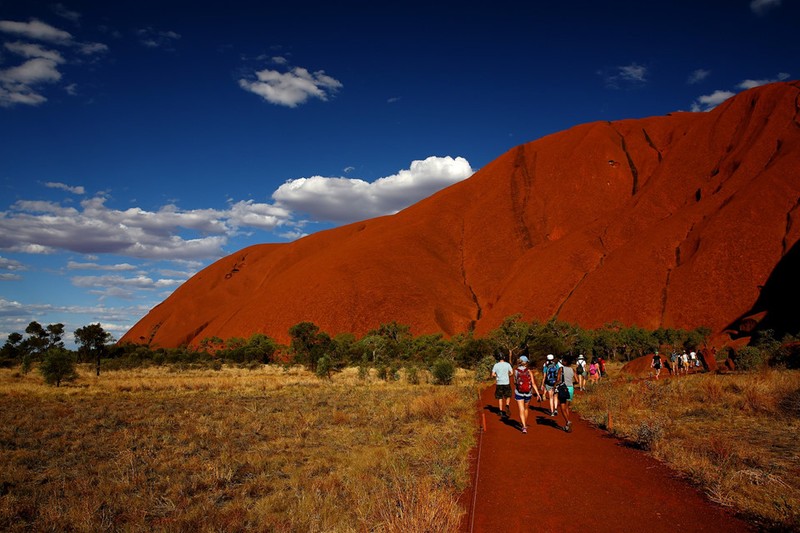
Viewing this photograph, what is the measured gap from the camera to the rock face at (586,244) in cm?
5616

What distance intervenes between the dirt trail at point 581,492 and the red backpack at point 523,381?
41.9 inches

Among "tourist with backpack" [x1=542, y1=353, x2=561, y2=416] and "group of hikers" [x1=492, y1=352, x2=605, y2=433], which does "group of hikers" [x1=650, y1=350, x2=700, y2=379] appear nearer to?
"tourist with backpack" [x1=542, y1=353, x2=561, y2=416]

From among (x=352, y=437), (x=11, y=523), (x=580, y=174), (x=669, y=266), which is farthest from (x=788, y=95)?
(x=11, y=523)

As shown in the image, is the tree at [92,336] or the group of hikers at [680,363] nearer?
the group of hikers at [680,363]

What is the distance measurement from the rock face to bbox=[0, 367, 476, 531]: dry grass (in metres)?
49.7

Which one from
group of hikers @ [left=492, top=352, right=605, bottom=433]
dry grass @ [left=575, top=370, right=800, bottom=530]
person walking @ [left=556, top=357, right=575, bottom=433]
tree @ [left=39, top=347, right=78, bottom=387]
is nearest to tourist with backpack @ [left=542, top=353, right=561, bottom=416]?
group of hikers @ [left=492, top=352, right=605, bottom=433]

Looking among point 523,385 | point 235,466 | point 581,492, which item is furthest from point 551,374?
point 235,466

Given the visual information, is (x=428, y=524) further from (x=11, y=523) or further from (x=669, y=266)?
(x=669, y=266)

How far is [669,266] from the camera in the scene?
6128cm

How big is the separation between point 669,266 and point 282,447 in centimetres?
6435

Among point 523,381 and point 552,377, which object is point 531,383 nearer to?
point 523,381

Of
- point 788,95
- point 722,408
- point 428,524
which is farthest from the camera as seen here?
point 788,95

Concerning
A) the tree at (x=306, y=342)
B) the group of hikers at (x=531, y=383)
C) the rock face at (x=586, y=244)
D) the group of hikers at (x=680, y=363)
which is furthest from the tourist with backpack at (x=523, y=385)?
the rock face at (x=586, y=244)

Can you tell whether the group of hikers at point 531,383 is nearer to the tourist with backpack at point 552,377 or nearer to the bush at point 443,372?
the tourist with backpack at point 552,377
